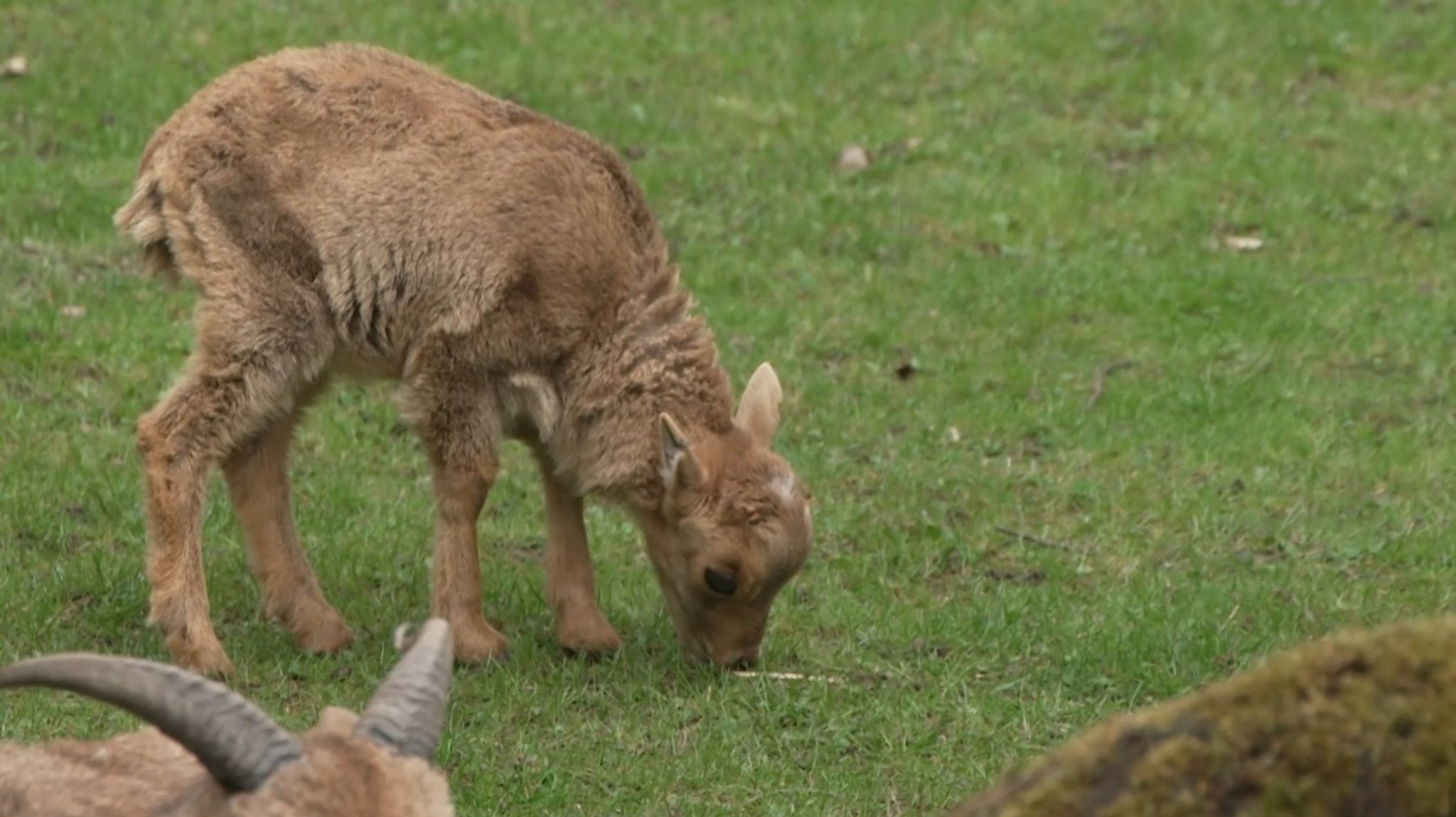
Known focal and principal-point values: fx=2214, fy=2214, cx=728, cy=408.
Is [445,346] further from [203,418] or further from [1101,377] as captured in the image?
[1101,377]

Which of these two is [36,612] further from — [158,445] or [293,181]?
[293,181]

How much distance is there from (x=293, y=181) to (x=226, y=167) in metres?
0.26

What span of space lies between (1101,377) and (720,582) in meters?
4.22

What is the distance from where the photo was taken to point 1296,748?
362cm

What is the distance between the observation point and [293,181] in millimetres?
8734

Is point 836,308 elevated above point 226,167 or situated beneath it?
situated beneath

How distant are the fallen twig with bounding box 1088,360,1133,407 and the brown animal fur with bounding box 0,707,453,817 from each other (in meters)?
6.86

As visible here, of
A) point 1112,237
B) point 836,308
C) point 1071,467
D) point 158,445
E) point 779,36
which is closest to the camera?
point 158,445

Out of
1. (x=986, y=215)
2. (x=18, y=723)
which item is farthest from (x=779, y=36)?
(x=18, y=723)

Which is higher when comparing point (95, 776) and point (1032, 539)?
point (95, 776)

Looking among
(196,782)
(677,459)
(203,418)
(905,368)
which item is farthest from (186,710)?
(905,368)

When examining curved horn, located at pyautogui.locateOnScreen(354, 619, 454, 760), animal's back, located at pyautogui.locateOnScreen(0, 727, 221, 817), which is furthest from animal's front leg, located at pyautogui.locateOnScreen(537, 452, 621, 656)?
curved horn, located at pyautogui.locateOnScreen(354, 619, 454, 760)

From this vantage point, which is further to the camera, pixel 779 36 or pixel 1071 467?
pixel 779 36

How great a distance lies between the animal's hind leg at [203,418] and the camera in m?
8.49
